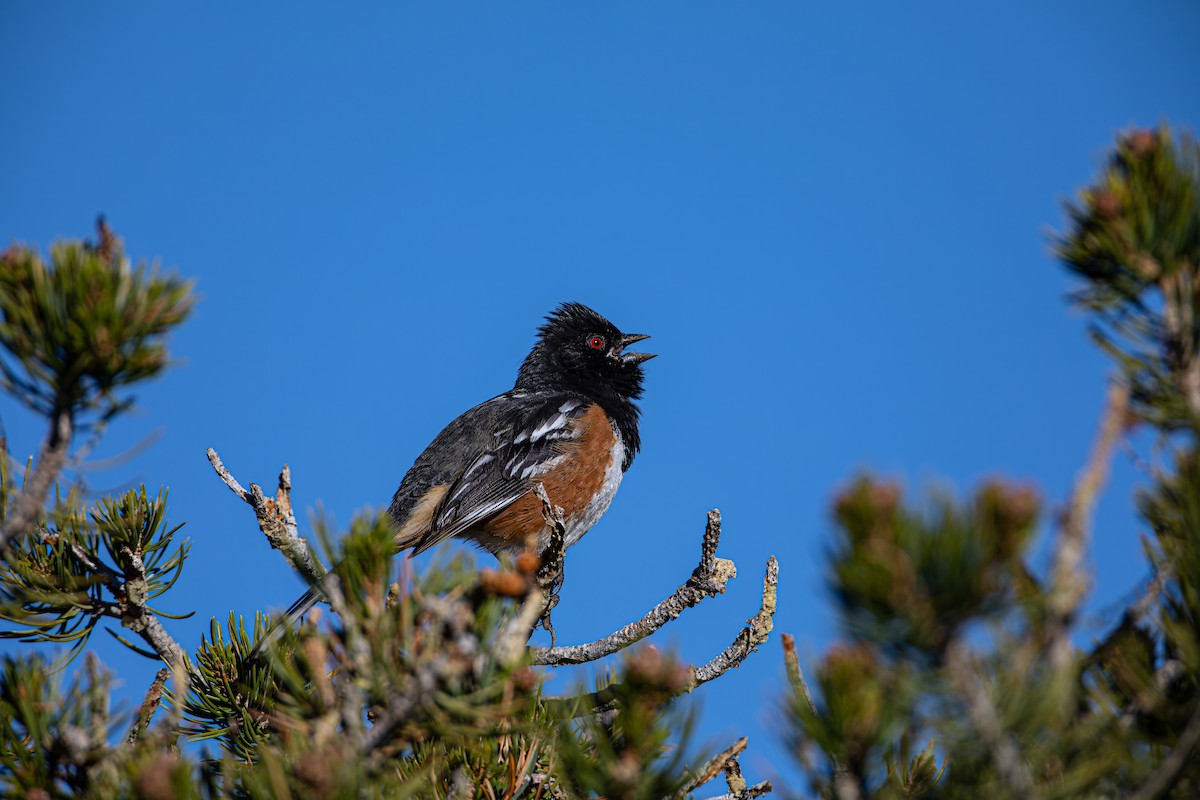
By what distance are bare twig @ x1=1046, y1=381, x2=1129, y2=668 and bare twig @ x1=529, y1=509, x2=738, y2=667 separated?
1761 mm

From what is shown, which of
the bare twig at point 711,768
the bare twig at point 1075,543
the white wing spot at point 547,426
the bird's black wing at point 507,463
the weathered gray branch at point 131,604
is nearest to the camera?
the bare twig at point 1075,543

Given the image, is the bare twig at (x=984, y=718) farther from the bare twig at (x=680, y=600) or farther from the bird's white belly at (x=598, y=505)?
the bird's white belly at (x=598, y=505)

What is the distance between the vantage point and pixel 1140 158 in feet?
3.94

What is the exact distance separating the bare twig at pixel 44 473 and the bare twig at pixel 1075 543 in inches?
45.8

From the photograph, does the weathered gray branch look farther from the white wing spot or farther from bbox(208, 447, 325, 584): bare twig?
the white wing spot

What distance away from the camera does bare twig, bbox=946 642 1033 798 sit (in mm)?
867

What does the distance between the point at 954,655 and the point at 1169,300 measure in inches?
23.2

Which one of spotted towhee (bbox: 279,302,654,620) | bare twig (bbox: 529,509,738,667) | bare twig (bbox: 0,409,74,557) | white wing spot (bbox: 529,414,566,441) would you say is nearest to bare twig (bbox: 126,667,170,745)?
bare twig (bbox: 0,409,74,557)

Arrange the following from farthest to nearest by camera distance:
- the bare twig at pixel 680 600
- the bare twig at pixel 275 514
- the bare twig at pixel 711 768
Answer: the bare twig at pixel 680 600
the bare twig at pixel 275 514
the bare twig at pixel 711 768

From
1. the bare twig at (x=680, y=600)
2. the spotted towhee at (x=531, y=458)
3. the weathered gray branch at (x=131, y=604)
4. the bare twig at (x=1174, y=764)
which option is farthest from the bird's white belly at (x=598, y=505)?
the bare twig at (x=1174, y=764)

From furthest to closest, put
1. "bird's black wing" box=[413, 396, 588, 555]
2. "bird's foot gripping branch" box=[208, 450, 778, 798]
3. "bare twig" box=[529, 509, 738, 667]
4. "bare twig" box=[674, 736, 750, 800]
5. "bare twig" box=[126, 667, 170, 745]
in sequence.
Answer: "bird's black wing" box=[413, 396, 588, 555]
"bare twig" box=[529, 509, 738, 667]
"bare twig" box=[126, 667, 170, 745]
"bare twig" box=[674, 736, 750, 800]
"bird's foot gripping branch" box=[208, 450, 778, 798]

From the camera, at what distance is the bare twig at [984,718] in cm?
87

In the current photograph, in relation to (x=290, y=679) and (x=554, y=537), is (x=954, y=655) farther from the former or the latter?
(x=554, y=537)

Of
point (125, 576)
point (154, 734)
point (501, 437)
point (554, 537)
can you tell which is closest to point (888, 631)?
point (154, 734)
